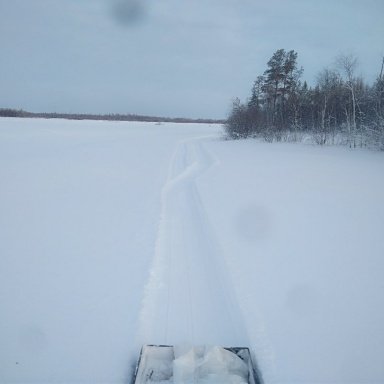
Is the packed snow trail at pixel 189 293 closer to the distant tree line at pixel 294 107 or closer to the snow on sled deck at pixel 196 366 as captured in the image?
the snow on sled deck at pixel 196 366

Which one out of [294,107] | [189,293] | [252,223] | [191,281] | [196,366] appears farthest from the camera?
[294,107]

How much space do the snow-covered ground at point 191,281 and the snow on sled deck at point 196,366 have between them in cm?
15

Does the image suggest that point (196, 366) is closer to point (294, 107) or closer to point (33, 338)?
point (33, 338)

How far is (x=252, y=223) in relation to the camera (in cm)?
520

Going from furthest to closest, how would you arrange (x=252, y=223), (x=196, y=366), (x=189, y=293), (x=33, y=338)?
(x=252, y=223), (x=189, y=293), (x=33, y=338), (x=196, y=366)

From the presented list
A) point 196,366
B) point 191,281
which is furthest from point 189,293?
point 196,366

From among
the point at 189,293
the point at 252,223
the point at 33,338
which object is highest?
the point at 252,223

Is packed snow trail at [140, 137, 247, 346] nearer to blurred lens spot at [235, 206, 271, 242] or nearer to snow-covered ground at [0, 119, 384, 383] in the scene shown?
snow-covered ground at [0, 119, 384, 383]

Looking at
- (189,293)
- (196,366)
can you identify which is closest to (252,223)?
(189,293)

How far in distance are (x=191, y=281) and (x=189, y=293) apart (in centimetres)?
22

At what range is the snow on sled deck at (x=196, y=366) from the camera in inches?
82.0

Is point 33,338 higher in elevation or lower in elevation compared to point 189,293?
lower

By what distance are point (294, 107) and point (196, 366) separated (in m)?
27.4

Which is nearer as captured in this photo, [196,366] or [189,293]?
[196,366]
